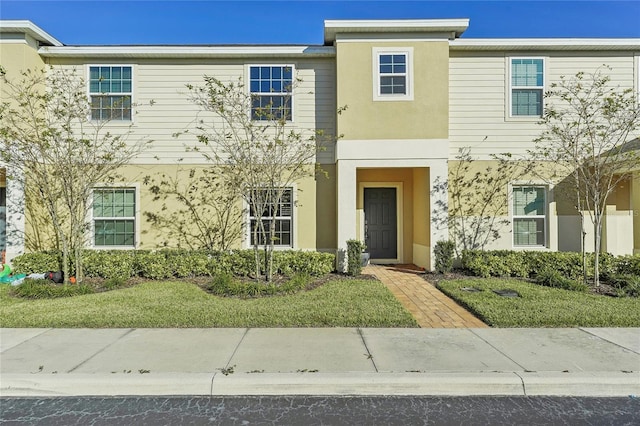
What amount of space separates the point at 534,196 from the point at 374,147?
15.9 feet

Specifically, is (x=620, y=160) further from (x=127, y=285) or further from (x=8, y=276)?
(x=8, y=276)

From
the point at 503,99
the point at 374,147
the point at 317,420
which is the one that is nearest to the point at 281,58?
the point at 374,147

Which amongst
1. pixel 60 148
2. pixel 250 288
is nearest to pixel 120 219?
pixel 60 148

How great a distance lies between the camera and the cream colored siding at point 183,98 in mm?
10414

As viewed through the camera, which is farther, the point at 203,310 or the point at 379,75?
the point at 379,75

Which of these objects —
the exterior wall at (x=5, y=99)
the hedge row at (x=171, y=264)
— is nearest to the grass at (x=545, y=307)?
the hedge row at (x=171, y=264)

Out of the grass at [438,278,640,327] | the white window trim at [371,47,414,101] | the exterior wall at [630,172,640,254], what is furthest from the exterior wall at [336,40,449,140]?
the exterior wall at [630,172,640,254]

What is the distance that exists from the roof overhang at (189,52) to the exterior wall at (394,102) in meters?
0.90

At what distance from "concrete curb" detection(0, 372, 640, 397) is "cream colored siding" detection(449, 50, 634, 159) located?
7.52m

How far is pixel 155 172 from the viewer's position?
10.4 m

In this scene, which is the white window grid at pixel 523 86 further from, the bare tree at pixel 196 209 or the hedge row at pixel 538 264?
the bare tree at pixel 196 209

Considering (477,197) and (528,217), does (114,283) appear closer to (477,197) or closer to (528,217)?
(477,197)

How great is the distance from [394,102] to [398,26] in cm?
197

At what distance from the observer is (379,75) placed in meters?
9.97
